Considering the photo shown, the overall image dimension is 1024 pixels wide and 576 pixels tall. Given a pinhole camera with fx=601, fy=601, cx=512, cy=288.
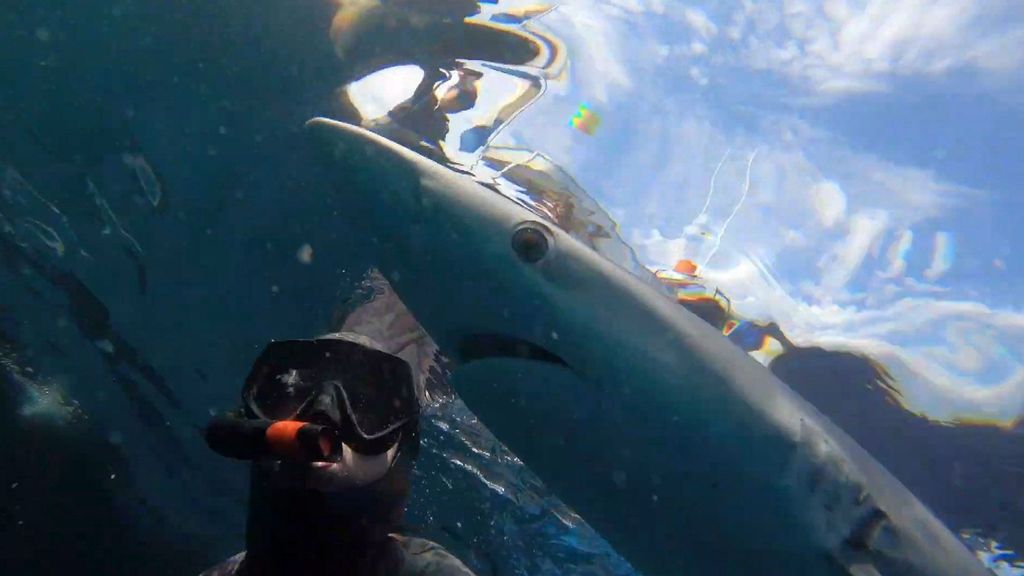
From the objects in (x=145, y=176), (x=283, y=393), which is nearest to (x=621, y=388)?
(x=283, y=393)

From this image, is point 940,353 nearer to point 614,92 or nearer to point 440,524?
point 614,92

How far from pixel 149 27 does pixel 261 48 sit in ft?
4.15

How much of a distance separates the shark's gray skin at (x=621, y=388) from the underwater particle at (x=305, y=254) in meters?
5.57

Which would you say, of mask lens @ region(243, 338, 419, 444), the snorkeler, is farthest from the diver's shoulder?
mask lens @ region(243, 338, 419, 444)

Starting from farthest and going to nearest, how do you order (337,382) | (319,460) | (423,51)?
(423,51) → (337,382) → (319,460)

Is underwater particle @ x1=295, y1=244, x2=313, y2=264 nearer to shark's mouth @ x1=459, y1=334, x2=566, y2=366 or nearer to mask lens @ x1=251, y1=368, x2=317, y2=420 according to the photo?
mask lens @ x1=251, y1=368, x2=317, y2=420

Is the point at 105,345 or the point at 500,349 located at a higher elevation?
the point at 500,349

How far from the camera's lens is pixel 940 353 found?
7402 mm

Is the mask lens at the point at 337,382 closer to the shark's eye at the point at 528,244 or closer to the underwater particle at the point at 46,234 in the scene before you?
the shark's eye at the point at 528,244

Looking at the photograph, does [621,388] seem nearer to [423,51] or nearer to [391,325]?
[423,51]

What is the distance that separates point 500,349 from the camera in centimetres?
273

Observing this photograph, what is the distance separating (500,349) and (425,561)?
121cm

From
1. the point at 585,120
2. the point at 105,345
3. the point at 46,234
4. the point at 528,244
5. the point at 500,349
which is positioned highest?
the point at 585,120

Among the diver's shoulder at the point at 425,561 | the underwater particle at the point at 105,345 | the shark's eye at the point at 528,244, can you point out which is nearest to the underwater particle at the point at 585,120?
the shark's eye at the point at 528,244
